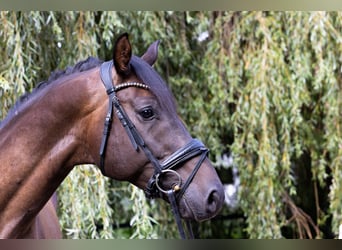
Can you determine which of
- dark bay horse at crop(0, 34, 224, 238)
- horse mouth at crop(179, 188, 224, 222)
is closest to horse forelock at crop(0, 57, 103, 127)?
dark bay horse at crop(0, 34, 224, 238)

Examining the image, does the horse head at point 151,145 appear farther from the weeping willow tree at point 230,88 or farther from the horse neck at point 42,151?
the weeping willow tree at point 230,88

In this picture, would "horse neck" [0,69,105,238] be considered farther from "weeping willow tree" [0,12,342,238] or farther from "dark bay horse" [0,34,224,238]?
"weeping willow tree" [0,12,342,238]

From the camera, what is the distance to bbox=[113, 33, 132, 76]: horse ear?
122 centimetres

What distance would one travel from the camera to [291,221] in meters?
3.23

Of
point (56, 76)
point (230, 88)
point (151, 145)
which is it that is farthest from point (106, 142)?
point (230, 88)

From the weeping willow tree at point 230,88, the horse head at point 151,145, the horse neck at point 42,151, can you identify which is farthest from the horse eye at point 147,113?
the weeping willow tree at point 230,88

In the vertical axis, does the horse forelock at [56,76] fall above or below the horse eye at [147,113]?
above

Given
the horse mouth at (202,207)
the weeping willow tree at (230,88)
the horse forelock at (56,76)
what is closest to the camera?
the horse mouth at (202,207)

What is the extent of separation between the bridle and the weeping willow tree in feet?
3.96

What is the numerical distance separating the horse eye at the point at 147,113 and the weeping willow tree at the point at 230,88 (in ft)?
4.08

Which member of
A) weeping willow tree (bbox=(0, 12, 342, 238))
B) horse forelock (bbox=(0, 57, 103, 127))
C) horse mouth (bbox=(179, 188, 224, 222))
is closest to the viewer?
horse mouth (bbox=(179, 188, 224, 222))

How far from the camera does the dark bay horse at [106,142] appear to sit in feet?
3.97

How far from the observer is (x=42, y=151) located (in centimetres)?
126
